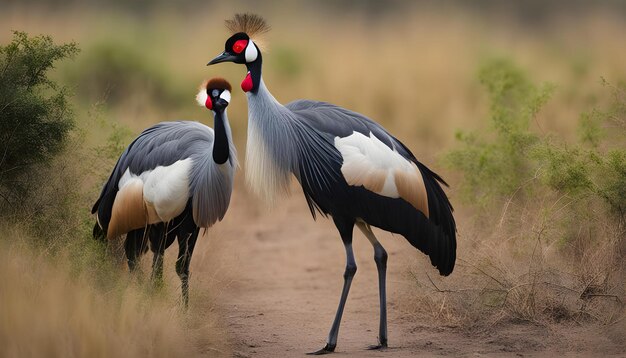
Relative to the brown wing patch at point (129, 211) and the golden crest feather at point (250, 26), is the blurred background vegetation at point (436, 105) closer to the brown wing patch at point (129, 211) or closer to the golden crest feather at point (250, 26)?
the brown wing patch at point (129, 211)

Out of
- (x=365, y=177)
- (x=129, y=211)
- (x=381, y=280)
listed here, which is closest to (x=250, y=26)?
(x=365, y=177)

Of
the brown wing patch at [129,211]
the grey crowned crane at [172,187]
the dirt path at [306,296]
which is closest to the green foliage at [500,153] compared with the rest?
the dirt path at [306,296]

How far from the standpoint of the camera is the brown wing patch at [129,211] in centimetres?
677

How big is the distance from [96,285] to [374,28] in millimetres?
11923

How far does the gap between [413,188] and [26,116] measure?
2506mm

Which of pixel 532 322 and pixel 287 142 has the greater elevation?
pixel 287 142

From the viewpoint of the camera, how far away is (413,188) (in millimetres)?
6484

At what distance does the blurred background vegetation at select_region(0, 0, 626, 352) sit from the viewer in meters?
6.77

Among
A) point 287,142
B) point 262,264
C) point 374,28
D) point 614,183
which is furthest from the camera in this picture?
point 374,28

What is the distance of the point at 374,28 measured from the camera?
1725 centimetres

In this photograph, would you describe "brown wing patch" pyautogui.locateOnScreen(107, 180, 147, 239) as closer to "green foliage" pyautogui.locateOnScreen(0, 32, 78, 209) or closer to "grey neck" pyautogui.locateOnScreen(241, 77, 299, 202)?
"green foliage" pyautogui.locateOnScreen(0, 32, 78, 209)

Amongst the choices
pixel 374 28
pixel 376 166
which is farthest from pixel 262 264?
pixel 374 28

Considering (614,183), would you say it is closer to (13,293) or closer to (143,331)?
(143,331)

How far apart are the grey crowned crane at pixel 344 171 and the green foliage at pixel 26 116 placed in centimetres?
119
